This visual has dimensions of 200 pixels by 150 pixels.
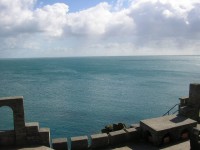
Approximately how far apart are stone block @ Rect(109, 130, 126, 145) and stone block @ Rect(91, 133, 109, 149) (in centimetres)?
30

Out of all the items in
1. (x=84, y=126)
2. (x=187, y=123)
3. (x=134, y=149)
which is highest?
(x=187, y=123)

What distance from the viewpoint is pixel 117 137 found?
1452 cm

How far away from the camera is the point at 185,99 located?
17.3m

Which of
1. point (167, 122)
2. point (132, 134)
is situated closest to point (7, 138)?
point (132, 134)

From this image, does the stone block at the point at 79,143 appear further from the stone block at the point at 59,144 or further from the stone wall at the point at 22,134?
the stone wall at the point at 22,134

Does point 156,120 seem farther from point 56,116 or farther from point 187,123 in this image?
point 56,116

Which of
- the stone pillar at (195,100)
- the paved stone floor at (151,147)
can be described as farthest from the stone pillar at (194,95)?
the paved stone floor at (151,147)

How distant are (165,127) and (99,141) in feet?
12.4

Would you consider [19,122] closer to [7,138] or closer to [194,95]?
[7,138]

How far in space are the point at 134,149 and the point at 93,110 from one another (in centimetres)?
4564

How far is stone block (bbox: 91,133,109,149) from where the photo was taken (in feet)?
45.8

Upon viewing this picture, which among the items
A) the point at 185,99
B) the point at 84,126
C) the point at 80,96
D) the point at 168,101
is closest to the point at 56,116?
the point at 84,126

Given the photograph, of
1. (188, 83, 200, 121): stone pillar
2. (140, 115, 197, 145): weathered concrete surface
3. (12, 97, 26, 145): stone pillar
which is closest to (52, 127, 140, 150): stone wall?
(140, 115, 197, 145): weathered concrete surface

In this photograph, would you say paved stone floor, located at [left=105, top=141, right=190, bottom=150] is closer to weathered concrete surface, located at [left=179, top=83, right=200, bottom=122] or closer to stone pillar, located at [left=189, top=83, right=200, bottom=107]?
weathered concrete surface, located at [left=179, top=83, right=200, bottom=122]
